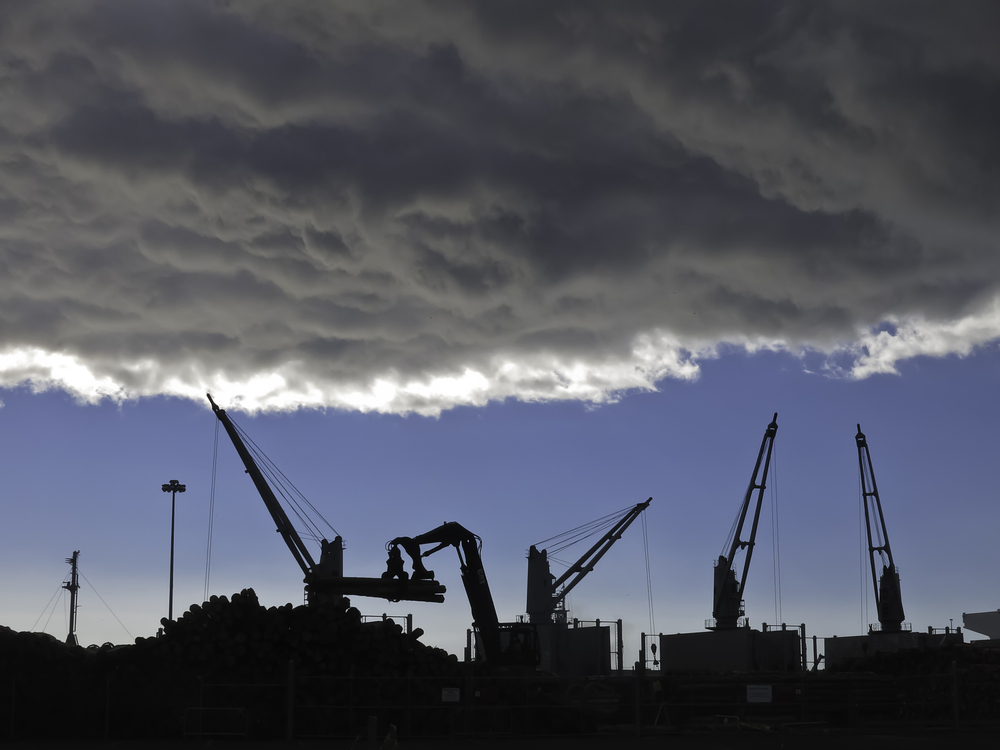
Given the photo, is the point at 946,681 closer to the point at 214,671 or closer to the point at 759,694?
the point at 759,694

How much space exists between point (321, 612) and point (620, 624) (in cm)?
1642

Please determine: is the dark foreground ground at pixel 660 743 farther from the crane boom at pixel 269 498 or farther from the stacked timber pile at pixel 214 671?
the crane boom at pixel 269 498

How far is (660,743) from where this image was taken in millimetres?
26578

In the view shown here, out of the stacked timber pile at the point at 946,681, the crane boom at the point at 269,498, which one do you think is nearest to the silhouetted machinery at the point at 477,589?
the stacked timber pile at the point at 946,681

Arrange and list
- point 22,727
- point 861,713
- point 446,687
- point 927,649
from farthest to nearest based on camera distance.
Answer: point 927,649 < point 861,713 < point 446,687 < point 22,727

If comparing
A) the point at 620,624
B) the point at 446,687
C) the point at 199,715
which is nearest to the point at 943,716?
the point at 620,624

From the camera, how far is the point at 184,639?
28.2 m

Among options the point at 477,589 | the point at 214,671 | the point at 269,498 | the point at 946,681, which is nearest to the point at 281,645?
the point at 214,671

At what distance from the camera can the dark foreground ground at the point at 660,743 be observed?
24.8 meters

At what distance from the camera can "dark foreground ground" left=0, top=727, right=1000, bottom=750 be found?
81.3 ft

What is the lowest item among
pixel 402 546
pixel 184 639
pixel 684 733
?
pixel 684 733

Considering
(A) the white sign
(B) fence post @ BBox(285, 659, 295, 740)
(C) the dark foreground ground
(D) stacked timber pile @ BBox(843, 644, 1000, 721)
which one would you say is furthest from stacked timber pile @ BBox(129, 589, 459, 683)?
(D) stacked timber pile @ BBox(843, 644, 1000, 721)

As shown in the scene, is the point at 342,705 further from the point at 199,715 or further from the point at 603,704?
the point at 603,704

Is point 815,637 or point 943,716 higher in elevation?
point 815,637
